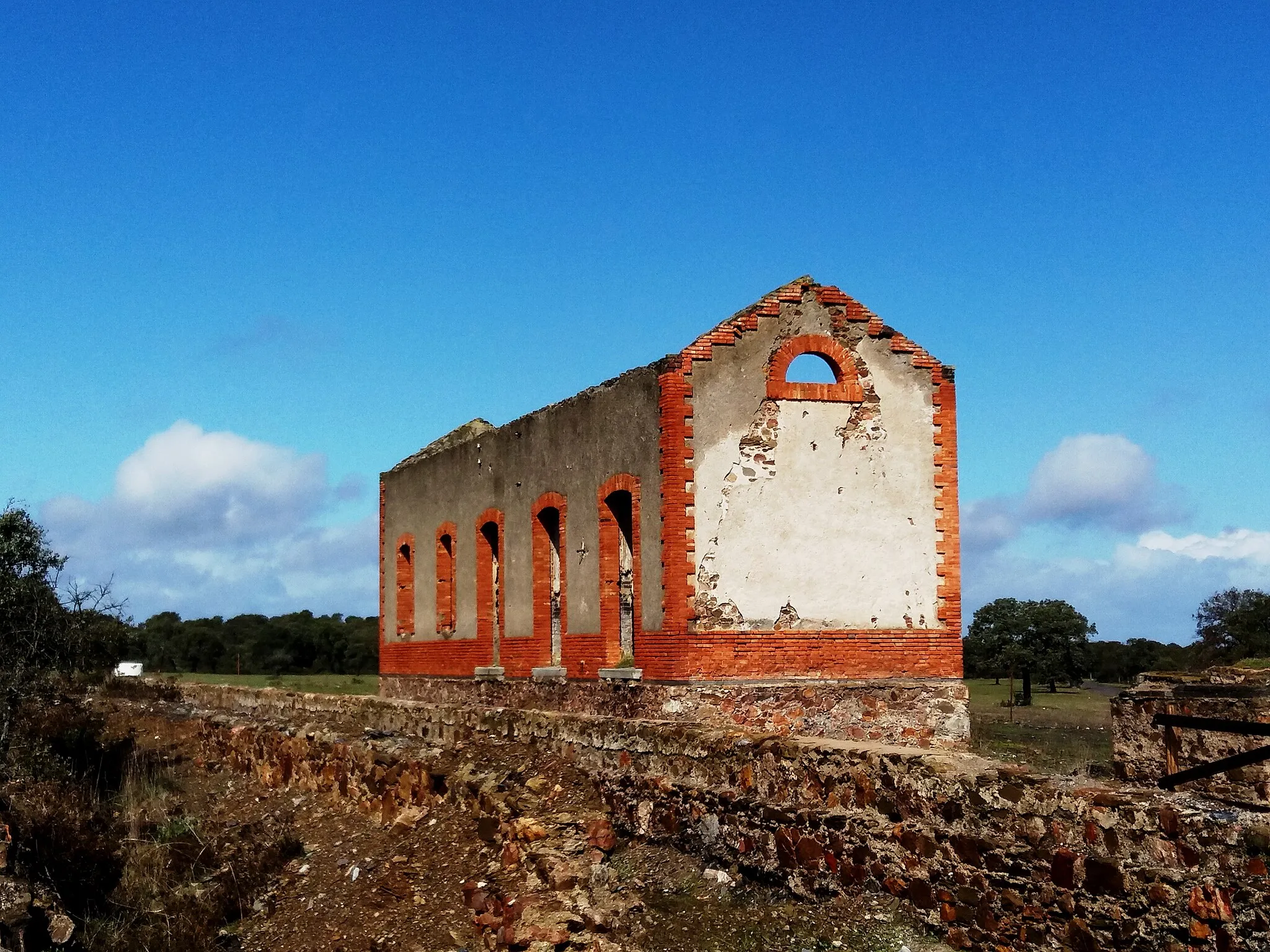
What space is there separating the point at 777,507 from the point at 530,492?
195 inches

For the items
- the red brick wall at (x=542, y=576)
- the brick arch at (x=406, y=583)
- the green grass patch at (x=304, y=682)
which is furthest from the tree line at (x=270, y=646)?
the red brick wall at (x=542, y=576)

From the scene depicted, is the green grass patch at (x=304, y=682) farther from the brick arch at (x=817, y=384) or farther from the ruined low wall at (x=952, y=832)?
the ruined low wall at (x=952, y=832)

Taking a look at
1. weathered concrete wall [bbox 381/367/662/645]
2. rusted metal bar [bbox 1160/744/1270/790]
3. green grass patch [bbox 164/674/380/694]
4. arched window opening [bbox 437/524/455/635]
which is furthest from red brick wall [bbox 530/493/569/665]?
green grass patch [bbox 164/674/380/694]

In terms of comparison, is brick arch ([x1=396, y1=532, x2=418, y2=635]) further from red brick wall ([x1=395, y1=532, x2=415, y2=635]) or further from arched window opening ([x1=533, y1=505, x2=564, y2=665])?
arched window opening ([x1=533, y1=505, x2=564, y2=665])

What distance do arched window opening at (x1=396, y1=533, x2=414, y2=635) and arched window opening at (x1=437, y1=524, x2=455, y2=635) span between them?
135 centimetres

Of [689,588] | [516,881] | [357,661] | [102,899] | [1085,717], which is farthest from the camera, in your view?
[357,661]

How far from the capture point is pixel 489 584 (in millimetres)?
19125

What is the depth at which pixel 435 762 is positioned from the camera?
1259cm

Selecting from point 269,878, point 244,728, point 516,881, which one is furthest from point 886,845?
point 244,728

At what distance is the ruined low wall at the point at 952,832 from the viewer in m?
5.84

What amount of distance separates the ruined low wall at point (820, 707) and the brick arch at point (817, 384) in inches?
130

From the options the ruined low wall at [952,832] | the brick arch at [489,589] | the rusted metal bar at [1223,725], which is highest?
the brick arch at [489,589]

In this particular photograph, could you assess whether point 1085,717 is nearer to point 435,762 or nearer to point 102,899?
point 435,762

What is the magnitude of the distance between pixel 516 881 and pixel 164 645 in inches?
2109
